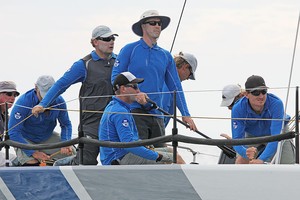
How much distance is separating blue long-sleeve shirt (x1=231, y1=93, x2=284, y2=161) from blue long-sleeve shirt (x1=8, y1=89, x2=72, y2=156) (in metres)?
1.64

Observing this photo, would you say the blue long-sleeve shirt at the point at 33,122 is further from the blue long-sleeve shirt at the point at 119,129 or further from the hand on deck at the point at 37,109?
the blue long-sleeve shirt at the point at 119,129

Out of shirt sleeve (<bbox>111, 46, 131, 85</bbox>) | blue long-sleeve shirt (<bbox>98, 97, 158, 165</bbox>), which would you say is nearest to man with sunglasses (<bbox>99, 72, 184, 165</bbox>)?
blue long-sleeve shirt (<bbox>98, 97, 158, 165</bbox>)

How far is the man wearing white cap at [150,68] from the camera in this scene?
6.63 m

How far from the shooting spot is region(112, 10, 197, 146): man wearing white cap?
6633 millimetres

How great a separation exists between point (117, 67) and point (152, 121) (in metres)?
0.45

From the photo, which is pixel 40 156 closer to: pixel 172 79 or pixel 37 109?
pixel 37 109

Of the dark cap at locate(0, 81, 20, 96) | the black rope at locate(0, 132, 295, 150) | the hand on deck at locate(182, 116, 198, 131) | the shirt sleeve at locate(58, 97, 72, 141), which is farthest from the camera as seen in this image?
the dark cap at locate(0, 81, 20, 96)

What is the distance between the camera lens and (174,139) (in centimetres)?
610

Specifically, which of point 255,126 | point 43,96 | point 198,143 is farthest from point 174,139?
point 43,96

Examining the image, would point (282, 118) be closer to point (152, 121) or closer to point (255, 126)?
point (255, 126)

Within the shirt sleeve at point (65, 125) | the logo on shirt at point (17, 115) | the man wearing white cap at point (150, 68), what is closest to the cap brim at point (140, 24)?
the man wearing white cap at point (150, 68)

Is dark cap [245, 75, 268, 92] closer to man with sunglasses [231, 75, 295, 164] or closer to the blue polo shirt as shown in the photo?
man with sunglasses [231, 75, 295, 164]

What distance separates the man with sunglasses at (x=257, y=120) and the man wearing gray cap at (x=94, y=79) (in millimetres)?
A: 1087

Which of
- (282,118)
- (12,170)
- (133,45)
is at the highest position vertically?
(133,45)
